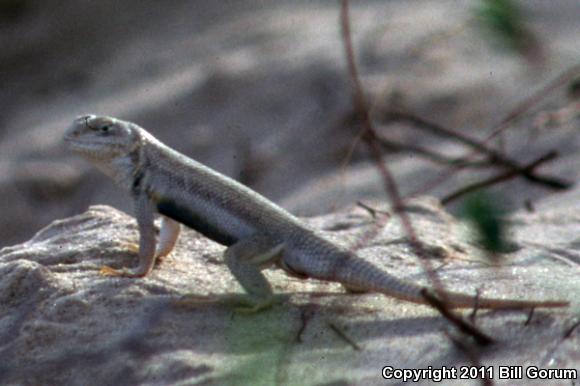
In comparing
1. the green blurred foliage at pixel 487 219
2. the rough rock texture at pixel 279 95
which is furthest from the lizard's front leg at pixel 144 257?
the rough rock texture at pixel 279 95

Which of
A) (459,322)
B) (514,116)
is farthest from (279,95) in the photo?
(459,322)

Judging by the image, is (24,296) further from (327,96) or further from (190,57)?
(190,57)

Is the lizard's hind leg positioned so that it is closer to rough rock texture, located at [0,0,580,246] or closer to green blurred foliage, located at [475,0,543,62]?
green blurred foliage, located at [475,0,543,62]

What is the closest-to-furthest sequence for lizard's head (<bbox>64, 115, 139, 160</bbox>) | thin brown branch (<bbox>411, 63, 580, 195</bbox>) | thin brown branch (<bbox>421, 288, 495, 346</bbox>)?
1. thin brown branch (<bbox>421, 288, 495, 346</bbox>)
2. lizard's head (<bbox>64, 115, 139, 160</bbox>)
3. thin brown branch (<bbox>411, 63, 580, 195</bbox>)

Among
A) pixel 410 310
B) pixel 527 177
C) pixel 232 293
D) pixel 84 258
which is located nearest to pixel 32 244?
pixel 84 258

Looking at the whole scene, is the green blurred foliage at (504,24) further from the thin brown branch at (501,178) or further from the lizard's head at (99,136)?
the thin brown branch at (501,178)

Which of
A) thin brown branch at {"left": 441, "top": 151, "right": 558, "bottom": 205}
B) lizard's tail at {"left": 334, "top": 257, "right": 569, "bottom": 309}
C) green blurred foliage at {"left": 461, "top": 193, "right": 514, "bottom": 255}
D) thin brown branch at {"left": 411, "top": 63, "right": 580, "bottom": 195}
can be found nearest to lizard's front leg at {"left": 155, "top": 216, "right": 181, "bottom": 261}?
lizard's tail at {"left": 334, "top": 257, "right": 569, "bottom": 309}
